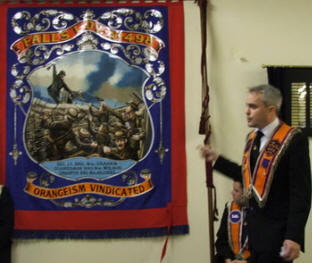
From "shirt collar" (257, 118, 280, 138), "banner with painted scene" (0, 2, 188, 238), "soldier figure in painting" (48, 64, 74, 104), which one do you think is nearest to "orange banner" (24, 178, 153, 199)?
"banner with painted scene" (0, 2, 188, 238)

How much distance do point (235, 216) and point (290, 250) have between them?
50 centimetres

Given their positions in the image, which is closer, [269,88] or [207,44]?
[269,88]

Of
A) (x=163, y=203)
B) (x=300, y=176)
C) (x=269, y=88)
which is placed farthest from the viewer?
(x=163, y=203)

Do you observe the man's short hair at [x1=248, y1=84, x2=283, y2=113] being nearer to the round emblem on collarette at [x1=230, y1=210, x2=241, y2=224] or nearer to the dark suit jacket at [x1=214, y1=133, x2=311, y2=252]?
the dark suit jacket at [x1=214, y1=133, x2=311, y2=252]

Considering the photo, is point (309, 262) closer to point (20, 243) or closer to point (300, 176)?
point (300, 176)

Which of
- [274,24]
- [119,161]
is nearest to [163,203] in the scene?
[119,161]

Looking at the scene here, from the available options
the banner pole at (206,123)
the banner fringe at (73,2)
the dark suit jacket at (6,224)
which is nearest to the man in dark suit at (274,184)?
the banner pole at (206,123)

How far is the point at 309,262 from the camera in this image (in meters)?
2.53

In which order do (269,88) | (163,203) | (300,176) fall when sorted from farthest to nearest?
(163,203) → (269,88) → (300,176)

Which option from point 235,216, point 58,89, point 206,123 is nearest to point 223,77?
point 206,123

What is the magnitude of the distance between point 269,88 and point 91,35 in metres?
1.46

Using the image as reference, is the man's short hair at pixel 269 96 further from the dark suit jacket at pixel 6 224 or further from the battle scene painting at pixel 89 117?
the dark suit jacket at pixel 6 224

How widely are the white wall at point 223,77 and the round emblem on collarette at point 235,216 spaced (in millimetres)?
637

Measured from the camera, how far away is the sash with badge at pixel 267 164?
1.55 m
